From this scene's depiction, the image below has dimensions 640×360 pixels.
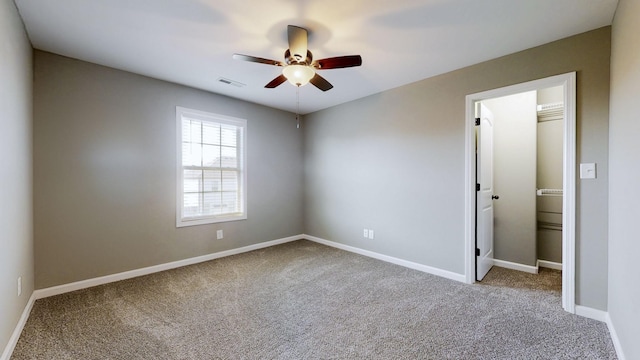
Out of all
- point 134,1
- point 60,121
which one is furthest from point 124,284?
point 134,1

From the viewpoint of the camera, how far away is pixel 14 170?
1.94m

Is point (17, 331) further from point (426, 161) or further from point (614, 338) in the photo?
point (614, 338)

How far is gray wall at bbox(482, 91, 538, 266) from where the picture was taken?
10.9ft

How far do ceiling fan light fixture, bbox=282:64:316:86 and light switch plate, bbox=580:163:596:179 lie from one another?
95.4 inches

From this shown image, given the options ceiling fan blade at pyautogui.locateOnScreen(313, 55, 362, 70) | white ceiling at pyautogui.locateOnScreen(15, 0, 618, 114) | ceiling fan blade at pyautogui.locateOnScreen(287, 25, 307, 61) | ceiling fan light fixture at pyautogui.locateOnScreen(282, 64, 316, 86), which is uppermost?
white ceiling at pyautogui.locateOnScreen(15, 0, 618, 114)

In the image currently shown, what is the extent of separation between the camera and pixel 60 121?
2.68 meters

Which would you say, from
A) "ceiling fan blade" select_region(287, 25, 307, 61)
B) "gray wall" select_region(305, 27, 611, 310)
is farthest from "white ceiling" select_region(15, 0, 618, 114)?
"gray wall" select_region(305, 27, 611, 310)

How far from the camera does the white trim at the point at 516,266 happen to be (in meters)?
3.26

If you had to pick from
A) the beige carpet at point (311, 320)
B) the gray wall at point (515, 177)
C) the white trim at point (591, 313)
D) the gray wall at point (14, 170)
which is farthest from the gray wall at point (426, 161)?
the gray wall at point (14, 170)

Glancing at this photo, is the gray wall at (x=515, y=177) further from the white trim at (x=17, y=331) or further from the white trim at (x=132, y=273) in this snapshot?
the white trim at (x=17, y=331)

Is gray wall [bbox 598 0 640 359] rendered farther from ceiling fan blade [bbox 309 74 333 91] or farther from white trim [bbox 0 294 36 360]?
white trim [bbox 0 294 36 360]

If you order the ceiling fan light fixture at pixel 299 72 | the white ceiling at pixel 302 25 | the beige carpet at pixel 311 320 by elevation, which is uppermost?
the white ceiling at pixel 302 25

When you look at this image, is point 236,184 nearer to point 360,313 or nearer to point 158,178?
point 158,178

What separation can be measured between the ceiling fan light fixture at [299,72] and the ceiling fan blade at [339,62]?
0.07 m
